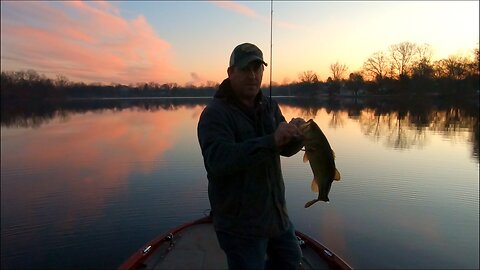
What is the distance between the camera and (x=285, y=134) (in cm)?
210

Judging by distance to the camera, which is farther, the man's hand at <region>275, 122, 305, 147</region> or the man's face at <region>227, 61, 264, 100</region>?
the man's face at <region>227, 61, 264, 100</region>

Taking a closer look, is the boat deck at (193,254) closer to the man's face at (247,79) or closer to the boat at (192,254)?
the boat at (192,254)

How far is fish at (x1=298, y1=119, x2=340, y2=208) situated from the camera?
243cm

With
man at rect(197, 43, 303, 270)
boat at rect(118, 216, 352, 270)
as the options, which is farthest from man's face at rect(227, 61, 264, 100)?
boat at rect(118, 216, 352, 270)

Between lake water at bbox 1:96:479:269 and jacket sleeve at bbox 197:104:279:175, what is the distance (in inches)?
264

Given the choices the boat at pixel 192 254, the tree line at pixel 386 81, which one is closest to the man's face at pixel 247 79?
the boat at pixel 192 254

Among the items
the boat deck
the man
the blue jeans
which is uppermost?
the man

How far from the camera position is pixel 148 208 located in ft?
36.3

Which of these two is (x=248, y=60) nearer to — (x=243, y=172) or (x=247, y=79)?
(x=247, y=79)

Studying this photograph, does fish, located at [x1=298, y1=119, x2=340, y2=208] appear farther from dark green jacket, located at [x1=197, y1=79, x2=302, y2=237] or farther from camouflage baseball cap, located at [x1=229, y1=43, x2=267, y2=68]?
camouflage baseball cap, located at [x1=229, y1=43, x2=267, y2=68]

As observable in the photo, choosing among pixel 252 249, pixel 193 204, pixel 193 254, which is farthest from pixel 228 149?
pixel 193 204

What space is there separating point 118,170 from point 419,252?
1229 cm

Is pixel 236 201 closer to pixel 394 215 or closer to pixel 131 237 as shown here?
pixel 131 237

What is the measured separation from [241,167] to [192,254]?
390 centimetres
